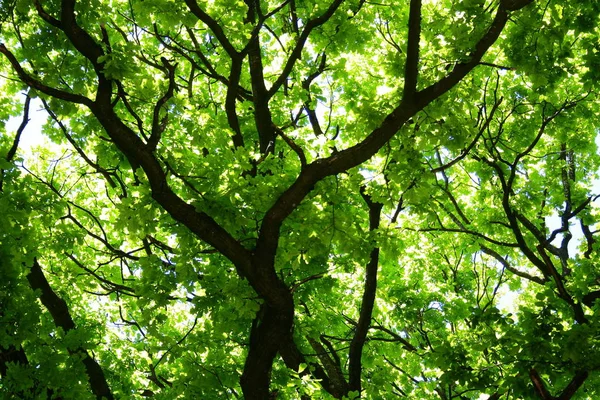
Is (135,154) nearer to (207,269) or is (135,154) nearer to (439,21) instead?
(207,269)

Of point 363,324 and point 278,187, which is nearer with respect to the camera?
point 278,187

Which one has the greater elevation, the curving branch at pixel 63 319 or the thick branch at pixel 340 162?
the thick branch at pixel 340 162

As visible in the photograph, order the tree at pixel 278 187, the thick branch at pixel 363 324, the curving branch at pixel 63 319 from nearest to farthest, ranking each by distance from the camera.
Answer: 1. the tree at pixel 278 187
2. the curving branch at pixel 63 319
3. the thick branch at pixel 363 324

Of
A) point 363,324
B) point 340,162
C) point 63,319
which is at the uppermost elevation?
point 340,162

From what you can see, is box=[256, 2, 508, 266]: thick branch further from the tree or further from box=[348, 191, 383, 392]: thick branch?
box=[348, 191, 383, 392]: thick branch

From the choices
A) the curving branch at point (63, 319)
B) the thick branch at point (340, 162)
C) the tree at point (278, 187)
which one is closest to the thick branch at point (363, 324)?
the tree at point (278, 187)

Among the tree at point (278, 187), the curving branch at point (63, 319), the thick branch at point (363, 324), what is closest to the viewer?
the tree at point (278, 187)

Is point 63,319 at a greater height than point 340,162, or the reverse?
point 340,162

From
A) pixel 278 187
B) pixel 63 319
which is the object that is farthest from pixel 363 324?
pixel 63 319

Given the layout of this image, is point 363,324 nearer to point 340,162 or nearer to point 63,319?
point 340,162

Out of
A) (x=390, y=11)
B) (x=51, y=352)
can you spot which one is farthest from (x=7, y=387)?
(x=390, y=11)

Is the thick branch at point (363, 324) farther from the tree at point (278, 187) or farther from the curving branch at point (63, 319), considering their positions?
the curving branch at point (63, 319)

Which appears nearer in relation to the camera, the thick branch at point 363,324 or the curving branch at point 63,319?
the curving branch at point 63,319

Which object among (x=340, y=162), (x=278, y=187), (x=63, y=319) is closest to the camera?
(x=340, y=162)
